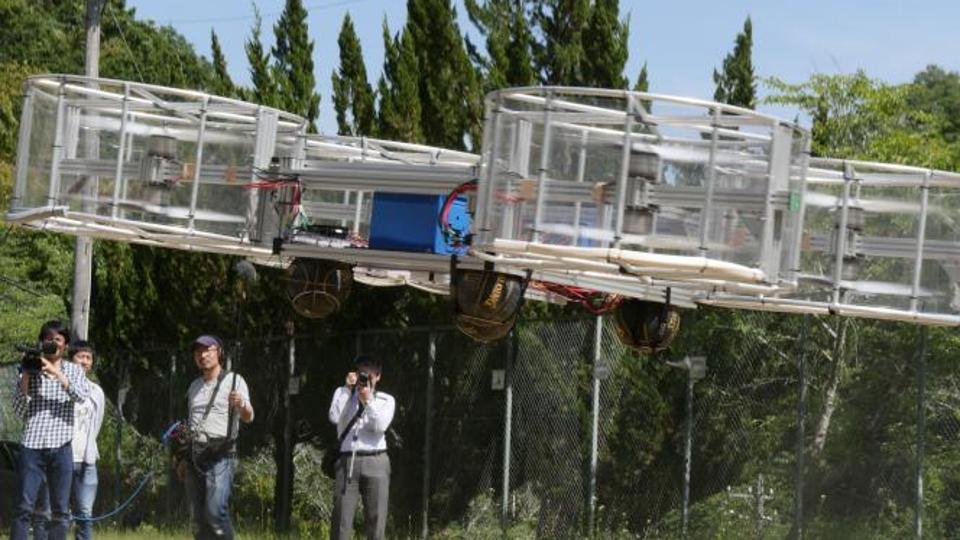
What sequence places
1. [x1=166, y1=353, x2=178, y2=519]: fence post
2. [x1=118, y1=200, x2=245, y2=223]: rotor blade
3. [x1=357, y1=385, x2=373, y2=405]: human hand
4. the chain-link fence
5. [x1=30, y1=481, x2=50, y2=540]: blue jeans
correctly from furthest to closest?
[x1=166, y1=353, x2=178, y2=519]: fence post → the chain-link fence → [x1=357, y1=385, x2=373, y2=405]: human hand → [x1=30, y1=481, x2=50, y2=540]: blue jeans → [x1=118, y1=200, x2=245, y2=223]: rotor blade

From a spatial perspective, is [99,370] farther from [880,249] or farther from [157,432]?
[880,249]

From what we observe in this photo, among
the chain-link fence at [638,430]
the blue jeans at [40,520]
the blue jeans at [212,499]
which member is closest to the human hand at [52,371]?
the blue jeans at [40,520]

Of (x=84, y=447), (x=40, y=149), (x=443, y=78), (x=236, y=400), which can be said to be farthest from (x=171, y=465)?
(x=40, y=149)

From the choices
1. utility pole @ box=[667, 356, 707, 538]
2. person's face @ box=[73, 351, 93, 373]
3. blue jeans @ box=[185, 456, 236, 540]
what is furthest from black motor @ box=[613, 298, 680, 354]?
person's face @ box=[73, 351, 93, 373]

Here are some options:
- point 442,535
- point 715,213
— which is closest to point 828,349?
point 442,535

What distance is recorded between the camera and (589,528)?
19938 millimetres

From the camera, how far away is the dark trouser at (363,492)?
56.6 feet

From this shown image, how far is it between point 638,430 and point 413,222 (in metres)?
6.68

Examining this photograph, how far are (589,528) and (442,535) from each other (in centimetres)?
246

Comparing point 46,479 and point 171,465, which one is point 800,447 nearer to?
point 46,479

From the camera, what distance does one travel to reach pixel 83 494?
57.1 feet

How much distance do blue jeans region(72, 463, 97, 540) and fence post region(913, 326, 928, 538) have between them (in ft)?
23.7

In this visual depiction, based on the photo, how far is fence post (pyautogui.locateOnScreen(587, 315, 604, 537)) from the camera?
20.0 m

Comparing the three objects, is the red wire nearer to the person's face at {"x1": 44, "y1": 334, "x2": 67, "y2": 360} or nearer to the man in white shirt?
the person's face at {"x1": 44, "y1": 334, "x2": 67, "y2": 360}
